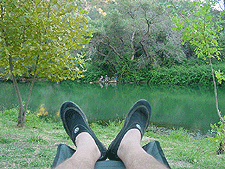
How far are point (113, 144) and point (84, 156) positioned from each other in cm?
38

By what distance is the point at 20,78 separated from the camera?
62.2 feet

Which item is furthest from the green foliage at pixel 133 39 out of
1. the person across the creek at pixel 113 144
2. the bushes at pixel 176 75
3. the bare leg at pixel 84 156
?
the bare leg at pixel 84 156

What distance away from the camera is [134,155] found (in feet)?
4.46

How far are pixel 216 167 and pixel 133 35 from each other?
17151 millimetres

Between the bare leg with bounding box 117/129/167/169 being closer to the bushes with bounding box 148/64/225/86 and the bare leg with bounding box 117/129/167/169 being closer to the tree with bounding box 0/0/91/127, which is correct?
the tree with bounding box 0/0/91/127

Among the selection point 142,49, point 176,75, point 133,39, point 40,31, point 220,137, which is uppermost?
point 133,39

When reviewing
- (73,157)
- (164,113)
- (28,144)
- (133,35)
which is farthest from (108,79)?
(73,157)

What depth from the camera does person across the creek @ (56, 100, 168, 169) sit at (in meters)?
1.29

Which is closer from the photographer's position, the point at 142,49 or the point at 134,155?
the point at 134,155

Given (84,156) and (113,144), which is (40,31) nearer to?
(113,144)

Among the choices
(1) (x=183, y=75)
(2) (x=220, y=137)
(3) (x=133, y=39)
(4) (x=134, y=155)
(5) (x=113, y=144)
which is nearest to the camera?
(4) (x=134, y=155)

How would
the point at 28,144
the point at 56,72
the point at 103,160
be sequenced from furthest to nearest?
the point at 56,72, the point at 28,144, the point at 103,160

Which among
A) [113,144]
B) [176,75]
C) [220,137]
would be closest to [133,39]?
[176,75]

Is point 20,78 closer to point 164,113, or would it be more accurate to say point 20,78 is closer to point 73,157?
point 164,113
